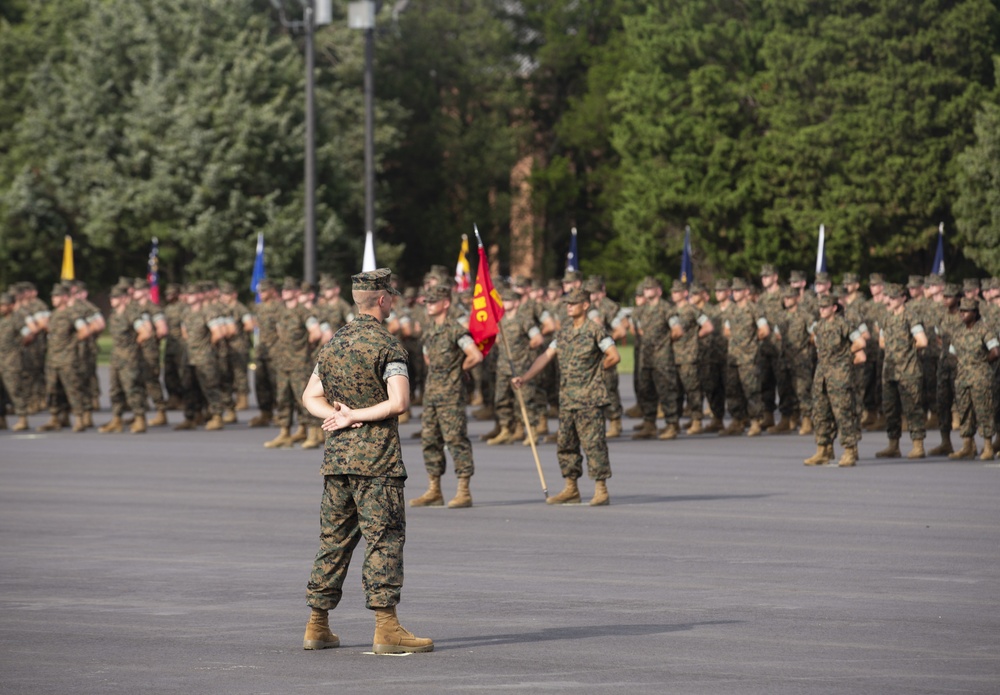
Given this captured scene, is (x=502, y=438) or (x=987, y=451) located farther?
(x=502, y=438)

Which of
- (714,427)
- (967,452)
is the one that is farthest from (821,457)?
(714,427)

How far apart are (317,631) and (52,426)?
18188mm

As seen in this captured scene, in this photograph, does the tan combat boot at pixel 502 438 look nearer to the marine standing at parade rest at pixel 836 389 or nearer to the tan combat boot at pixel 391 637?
the marine standing at parade rest at pixel 836 389

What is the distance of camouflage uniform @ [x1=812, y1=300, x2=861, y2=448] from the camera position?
781 inches

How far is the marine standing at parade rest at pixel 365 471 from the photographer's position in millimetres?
9148

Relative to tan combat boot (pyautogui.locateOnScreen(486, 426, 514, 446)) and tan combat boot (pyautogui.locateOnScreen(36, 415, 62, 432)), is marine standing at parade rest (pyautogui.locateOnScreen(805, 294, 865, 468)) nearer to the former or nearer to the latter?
tan combat boot (pyautogui.locateOnScreen(486, 426, 514, 446))

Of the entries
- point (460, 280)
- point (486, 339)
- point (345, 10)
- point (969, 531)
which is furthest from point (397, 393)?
point (345, 10)

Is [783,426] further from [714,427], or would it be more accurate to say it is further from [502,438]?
[502,438]

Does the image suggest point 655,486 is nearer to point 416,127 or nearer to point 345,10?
point 345,10

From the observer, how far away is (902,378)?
21688 mm

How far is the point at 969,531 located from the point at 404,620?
5.78 metres

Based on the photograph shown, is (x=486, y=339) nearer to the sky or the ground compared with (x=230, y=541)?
nearer to the sky

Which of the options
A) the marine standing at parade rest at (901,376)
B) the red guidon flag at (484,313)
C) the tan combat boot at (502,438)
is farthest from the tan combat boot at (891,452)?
the red guidon flag at (484,313)

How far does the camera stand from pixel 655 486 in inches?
710
